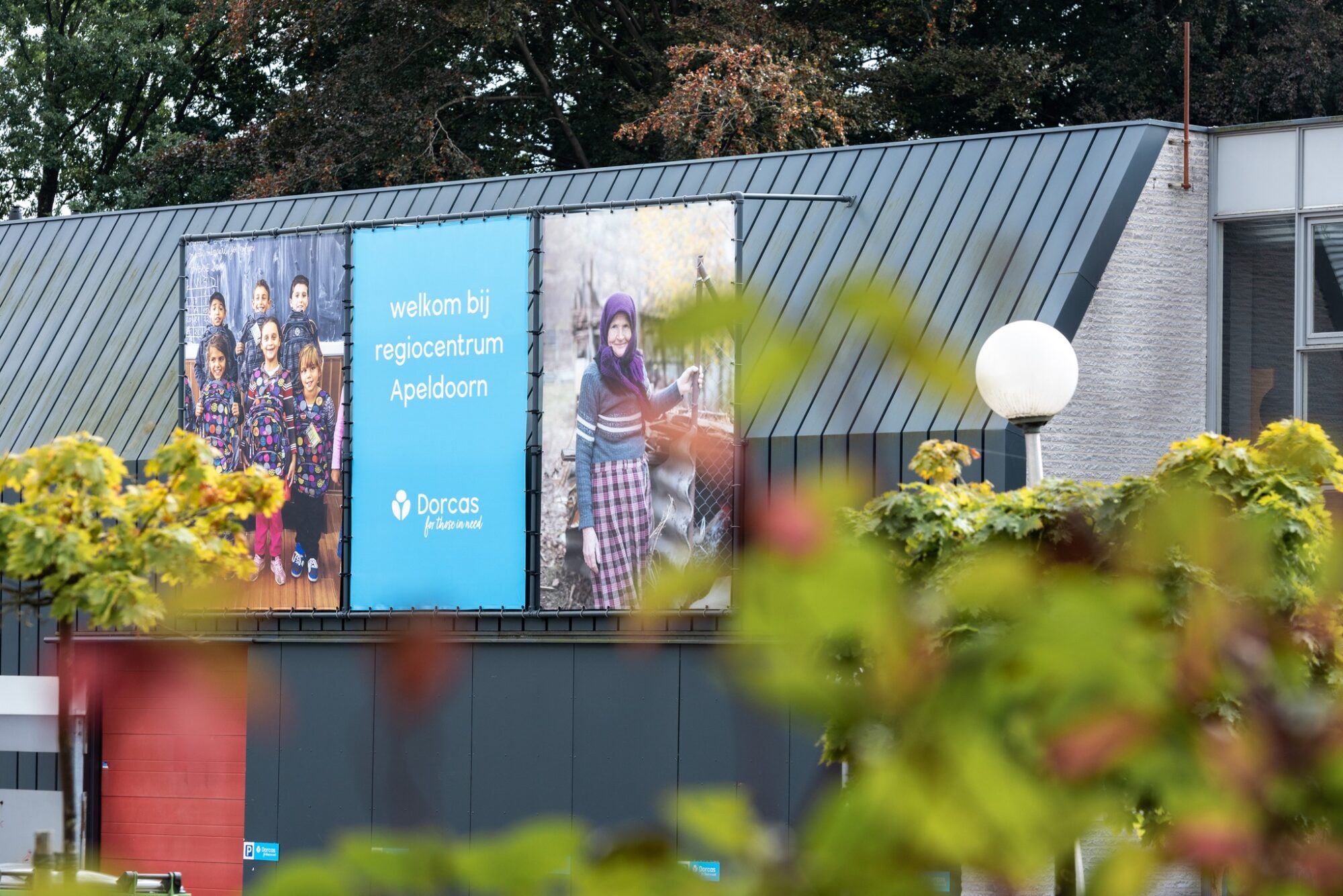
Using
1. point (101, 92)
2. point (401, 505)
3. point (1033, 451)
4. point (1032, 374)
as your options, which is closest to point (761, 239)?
point (401, 505)

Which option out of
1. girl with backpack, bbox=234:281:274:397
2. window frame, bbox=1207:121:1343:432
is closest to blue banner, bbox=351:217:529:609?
girl with backpack, bbox=234:281:274:397

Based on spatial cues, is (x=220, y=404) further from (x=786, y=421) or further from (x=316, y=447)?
(x=786, y=421)

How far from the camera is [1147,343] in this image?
15586mm

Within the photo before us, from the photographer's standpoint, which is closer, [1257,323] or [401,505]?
[1257,323]

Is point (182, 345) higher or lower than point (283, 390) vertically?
higher

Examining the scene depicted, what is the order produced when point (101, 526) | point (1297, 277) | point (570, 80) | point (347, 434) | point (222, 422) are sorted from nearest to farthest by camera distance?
point (101, 526) → point (1297, 277) → point (347, 434) → point (222, 422) → point (570, 80)

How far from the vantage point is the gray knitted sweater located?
16.2m

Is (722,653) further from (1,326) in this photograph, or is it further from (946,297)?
(1,326)

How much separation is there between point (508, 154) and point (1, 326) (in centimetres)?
1120

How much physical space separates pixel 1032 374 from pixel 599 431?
283 inches

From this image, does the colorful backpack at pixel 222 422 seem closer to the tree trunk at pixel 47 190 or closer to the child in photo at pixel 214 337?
the child in photo at pixel 214 337

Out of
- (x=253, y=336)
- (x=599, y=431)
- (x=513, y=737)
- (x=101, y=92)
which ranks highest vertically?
(x=101, y=92)

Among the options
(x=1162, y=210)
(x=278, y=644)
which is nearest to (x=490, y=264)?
(x=278, y=644)

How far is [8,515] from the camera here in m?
10.3
